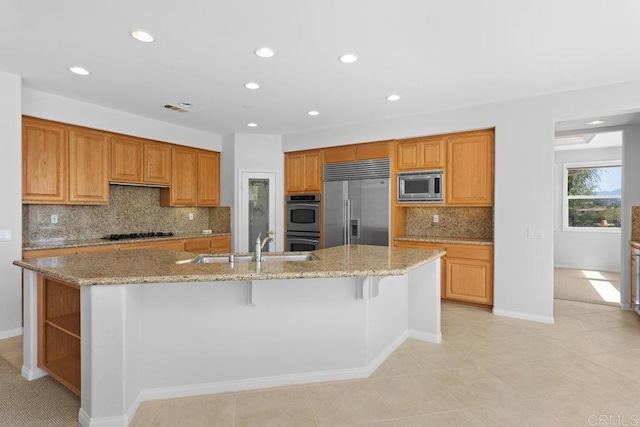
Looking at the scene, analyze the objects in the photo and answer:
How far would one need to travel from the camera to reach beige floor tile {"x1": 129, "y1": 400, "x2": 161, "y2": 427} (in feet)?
6.75

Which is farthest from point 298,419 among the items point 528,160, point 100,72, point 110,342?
point 528,160

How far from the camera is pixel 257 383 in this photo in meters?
2.45

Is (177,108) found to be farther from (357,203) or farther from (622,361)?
(622,361)

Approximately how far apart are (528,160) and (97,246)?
5.08 metres

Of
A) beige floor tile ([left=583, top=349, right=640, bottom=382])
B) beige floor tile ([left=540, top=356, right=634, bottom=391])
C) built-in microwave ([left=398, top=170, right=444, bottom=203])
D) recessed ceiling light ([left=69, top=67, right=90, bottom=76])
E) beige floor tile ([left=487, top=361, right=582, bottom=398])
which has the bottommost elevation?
beige floor tile ([left=487, top=361, right=582, bottom=398])

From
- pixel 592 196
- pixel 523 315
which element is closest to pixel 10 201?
pixel 523 315

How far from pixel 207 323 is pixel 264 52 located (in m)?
2.13

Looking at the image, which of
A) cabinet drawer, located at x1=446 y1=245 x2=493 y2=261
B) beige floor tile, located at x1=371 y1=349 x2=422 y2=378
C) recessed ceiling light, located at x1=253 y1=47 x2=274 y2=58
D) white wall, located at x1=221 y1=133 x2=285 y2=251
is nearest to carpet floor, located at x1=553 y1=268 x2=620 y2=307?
cabinet drawer, located at x1=446 y1=245 x2=493 y2=261

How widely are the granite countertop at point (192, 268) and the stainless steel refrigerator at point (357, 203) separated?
6.96 ft

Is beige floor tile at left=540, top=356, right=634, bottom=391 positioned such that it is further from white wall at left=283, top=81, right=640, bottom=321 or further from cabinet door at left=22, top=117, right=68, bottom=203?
cabinet door at left=22, top=117, right=68, bottom=203

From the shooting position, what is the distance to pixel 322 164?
561 cm

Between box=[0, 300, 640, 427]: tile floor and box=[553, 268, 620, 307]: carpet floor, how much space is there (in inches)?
63.6

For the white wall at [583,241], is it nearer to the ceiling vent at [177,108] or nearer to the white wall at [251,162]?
Result: the white wall at [251,162]

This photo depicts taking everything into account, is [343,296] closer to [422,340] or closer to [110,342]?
[422,340]
